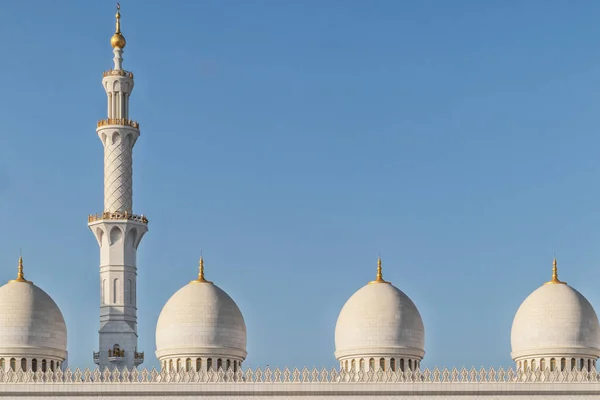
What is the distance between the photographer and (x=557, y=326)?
2114 inches

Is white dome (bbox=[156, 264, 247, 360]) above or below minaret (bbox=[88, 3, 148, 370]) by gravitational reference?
below

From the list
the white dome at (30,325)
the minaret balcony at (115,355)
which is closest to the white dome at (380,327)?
the white dome at (30,325)

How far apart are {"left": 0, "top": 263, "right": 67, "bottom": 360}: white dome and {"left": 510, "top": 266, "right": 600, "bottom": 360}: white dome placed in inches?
699

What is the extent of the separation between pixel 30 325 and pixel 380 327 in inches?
525

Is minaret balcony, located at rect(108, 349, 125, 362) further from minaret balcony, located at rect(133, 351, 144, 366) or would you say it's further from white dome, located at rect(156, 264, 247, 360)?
white dome, located at rect(156, 264, 247, 360)

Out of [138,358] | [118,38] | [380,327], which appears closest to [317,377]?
[380,327]

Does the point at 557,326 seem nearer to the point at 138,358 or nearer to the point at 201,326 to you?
the point at 201,326

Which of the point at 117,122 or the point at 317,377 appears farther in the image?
the point at 117,122

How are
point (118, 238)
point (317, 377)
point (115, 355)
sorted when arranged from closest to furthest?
point (317, 377) → point (115, 355) → point (118, 238)

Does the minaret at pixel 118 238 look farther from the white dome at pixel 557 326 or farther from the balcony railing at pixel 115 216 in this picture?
the white dome at pixel 557 326

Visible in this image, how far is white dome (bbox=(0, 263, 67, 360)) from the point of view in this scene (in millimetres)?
53250

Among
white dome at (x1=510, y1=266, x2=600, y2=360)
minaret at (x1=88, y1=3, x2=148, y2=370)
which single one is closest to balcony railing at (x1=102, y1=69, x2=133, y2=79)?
minaret at (x1=88, y1=3, x2=148, y2=370)

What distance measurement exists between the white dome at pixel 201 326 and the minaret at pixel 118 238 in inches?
296

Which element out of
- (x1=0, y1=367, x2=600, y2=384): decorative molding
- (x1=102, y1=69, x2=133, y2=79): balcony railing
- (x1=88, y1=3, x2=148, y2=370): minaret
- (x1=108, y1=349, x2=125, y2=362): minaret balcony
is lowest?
(x1=0, y1=367, x2=600, y2=384): decorative molding
